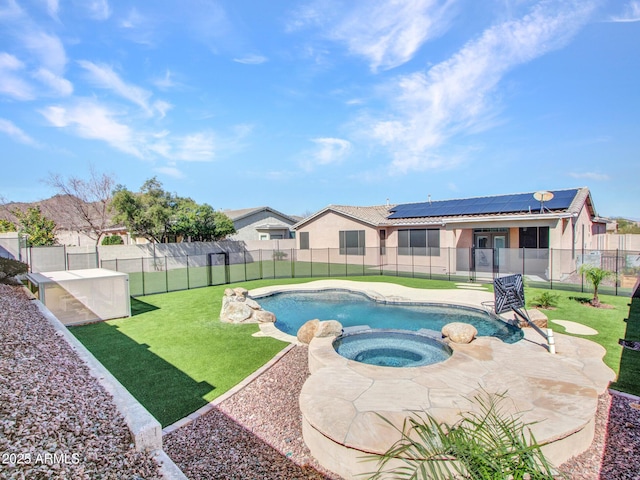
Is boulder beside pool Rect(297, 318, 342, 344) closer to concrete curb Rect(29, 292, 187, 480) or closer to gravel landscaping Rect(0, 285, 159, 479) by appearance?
concrete curb Rect(29, 292, 187, 480)

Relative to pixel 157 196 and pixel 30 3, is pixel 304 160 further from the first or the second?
pixel 30 3

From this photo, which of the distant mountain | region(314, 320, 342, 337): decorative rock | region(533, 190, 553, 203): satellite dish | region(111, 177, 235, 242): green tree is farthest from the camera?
the distant mountain

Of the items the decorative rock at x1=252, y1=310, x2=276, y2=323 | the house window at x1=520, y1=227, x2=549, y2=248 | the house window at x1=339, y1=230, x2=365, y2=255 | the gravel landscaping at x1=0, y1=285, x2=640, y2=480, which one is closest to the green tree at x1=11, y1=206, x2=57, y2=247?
the house window at x1=339, y1=230, x2=365, y2=255

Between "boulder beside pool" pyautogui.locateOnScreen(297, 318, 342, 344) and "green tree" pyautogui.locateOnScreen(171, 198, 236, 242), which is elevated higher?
"green tree" pyautogui.locateOnScreen(171, 198, 236, 242)

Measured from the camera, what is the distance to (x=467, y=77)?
1275cm

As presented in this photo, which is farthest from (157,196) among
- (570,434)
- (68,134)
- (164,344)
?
(570,434)

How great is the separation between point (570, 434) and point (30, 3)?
13.7 metres

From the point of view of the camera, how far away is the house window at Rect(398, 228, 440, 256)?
61.2 ft

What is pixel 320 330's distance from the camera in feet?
22.7

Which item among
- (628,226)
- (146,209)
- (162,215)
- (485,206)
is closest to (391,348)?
(485,206)

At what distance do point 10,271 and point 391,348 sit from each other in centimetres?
1207

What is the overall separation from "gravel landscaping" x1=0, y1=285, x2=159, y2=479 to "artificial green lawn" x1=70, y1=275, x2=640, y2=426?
141 cm

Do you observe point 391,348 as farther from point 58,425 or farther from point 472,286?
point 472,286

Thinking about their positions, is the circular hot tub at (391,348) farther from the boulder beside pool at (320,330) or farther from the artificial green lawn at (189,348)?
the artificial green lawn at (189,348)
